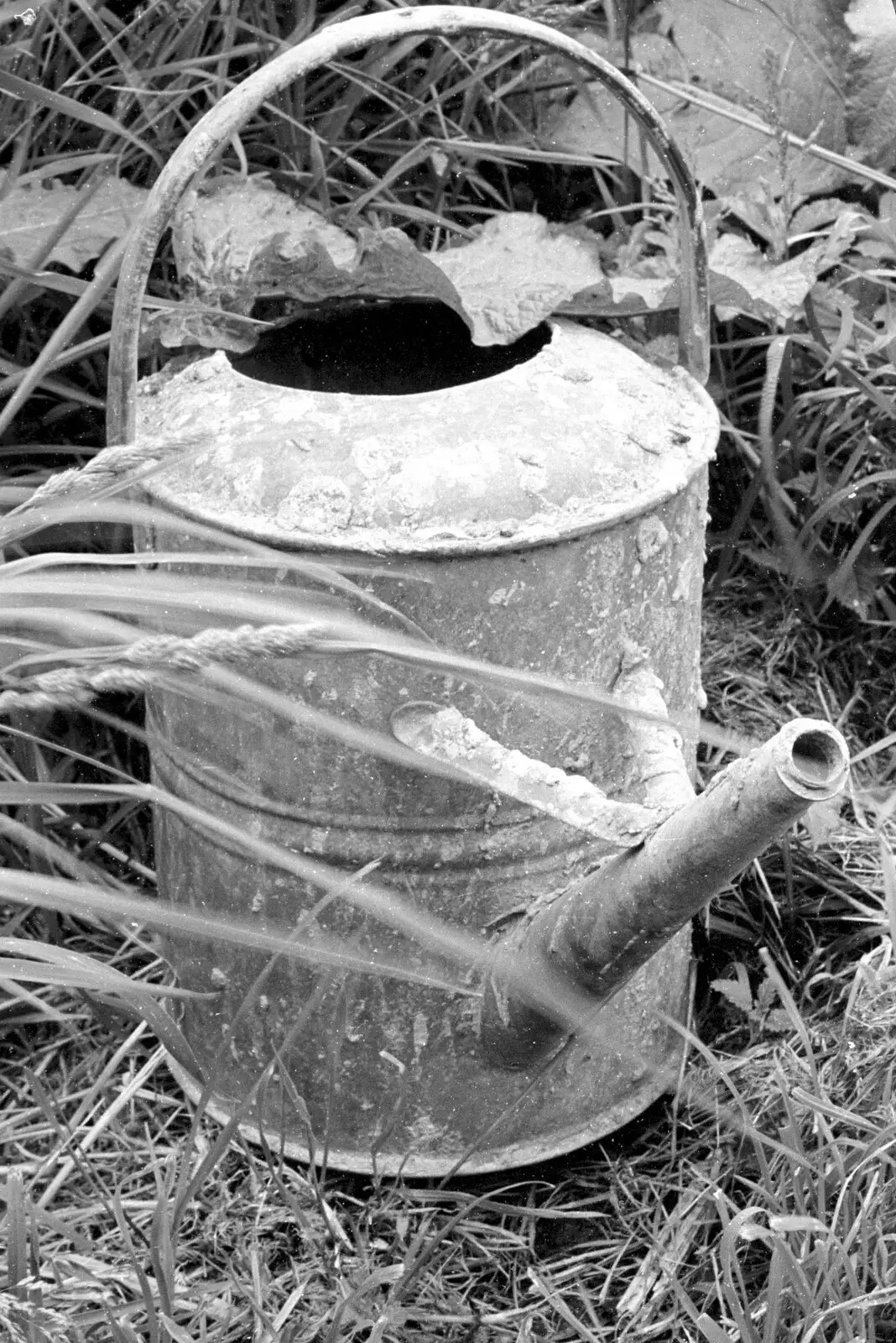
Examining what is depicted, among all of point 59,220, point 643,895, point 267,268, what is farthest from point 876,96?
point 643,895

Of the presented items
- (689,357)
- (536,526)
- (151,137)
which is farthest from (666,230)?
(536,526)

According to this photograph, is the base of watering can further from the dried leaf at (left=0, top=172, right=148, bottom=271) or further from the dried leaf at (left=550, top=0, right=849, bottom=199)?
the dried leaf at (left=550, top=0, right=849, bottom=199)

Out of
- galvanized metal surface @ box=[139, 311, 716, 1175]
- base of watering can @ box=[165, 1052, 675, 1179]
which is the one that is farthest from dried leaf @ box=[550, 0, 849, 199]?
base of watering can @ box=[165, 1052, 675, 1179]

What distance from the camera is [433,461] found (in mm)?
1257

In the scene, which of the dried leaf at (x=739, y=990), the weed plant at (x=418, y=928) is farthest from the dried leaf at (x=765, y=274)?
the dried leaf at (x=739, y=990)

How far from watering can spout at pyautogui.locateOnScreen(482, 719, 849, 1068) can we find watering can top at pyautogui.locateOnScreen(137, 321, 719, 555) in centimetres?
22

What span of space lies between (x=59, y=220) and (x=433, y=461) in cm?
57

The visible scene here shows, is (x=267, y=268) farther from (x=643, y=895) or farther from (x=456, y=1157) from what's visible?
(x=456, y=1157)

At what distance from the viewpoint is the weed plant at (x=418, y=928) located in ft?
3.71

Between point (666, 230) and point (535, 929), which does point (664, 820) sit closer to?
point (535, 929)

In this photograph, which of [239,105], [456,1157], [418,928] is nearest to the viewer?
[418,928]

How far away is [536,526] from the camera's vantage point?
4.08 ft

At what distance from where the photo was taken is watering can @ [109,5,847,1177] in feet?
4.03

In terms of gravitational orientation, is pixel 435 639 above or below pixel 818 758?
below
